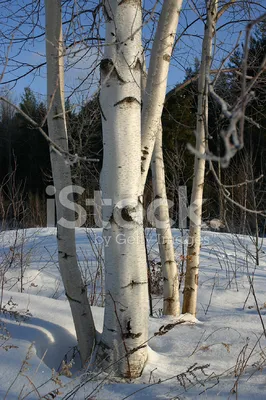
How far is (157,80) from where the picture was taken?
2.53 metres

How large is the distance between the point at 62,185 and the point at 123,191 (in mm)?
423

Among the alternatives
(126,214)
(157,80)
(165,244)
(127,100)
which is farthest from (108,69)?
(165,244)

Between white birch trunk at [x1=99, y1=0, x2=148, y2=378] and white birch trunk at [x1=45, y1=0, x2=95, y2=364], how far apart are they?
201 millimetres

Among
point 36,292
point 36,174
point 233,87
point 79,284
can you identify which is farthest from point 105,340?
point 36,174

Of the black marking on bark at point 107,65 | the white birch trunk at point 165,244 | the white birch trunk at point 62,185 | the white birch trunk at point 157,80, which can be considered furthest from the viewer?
the white birch trunk at point 165,244

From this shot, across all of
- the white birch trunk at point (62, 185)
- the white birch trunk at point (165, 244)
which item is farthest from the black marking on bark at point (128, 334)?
A: the white birch trunk at point (165, 244)

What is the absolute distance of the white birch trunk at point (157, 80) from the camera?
2482 mm

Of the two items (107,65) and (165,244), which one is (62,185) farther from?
(165,244)

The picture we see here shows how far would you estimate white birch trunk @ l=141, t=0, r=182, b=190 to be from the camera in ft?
8.14

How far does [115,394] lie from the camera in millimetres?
1901

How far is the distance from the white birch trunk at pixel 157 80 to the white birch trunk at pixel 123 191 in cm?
31

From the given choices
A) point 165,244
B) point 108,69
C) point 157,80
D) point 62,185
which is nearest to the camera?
point 108,69

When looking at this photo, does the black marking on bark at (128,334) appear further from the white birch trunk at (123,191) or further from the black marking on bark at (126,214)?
the black marking on bark at (126,214)

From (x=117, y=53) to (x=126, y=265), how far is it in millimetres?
1113
